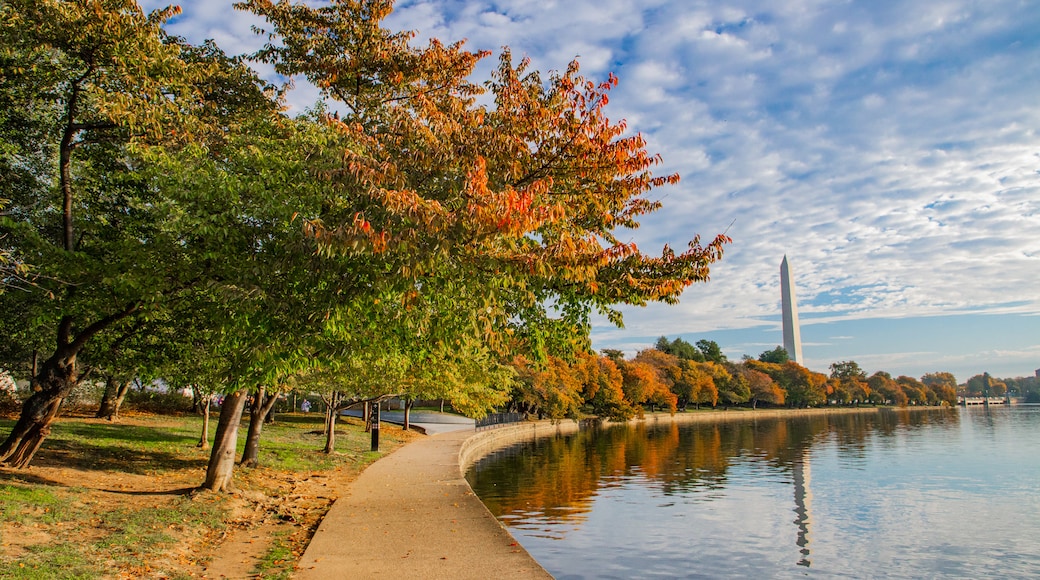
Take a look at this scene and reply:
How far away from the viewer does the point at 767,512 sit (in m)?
20.6

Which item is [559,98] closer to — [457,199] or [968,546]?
[457,199]

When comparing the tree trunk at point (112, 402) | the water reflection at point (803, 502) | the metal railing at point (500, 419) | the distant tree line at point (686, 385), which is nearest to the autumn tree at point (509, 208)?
the distant tree line at point (686, 385)

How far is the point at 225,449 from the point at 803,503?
1822cm

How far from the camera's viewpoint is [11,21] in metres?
11.1

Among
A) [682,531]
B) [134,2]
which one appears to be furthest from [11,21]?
[682,531]

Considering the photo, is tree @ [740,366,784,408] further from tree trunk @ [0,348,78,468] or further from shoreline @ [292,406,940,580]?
tree trunk @ [0,348,78,468]

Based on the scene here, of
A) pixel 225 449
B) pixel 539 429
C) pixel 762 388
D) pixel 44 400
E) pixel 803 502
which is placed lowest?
pixel 539 429

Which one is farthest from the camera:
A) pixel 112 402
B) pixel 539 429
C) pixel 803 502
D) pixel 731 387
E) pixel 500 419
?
pixel 731 387

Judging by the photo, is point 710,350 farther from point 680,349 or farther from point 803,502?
point 803,502

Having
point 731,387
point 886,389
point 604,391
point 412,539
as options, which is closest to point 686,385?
point 731,387

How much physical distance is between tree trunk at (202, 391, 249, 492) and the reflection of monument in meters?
12.9

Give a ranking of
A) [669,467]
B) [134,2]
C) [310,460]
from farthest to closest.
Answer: [669,467], [310,460], [134,2]

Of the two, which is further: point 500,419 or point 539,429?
point 539,429

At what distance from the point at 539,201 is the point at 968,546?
14909mm
